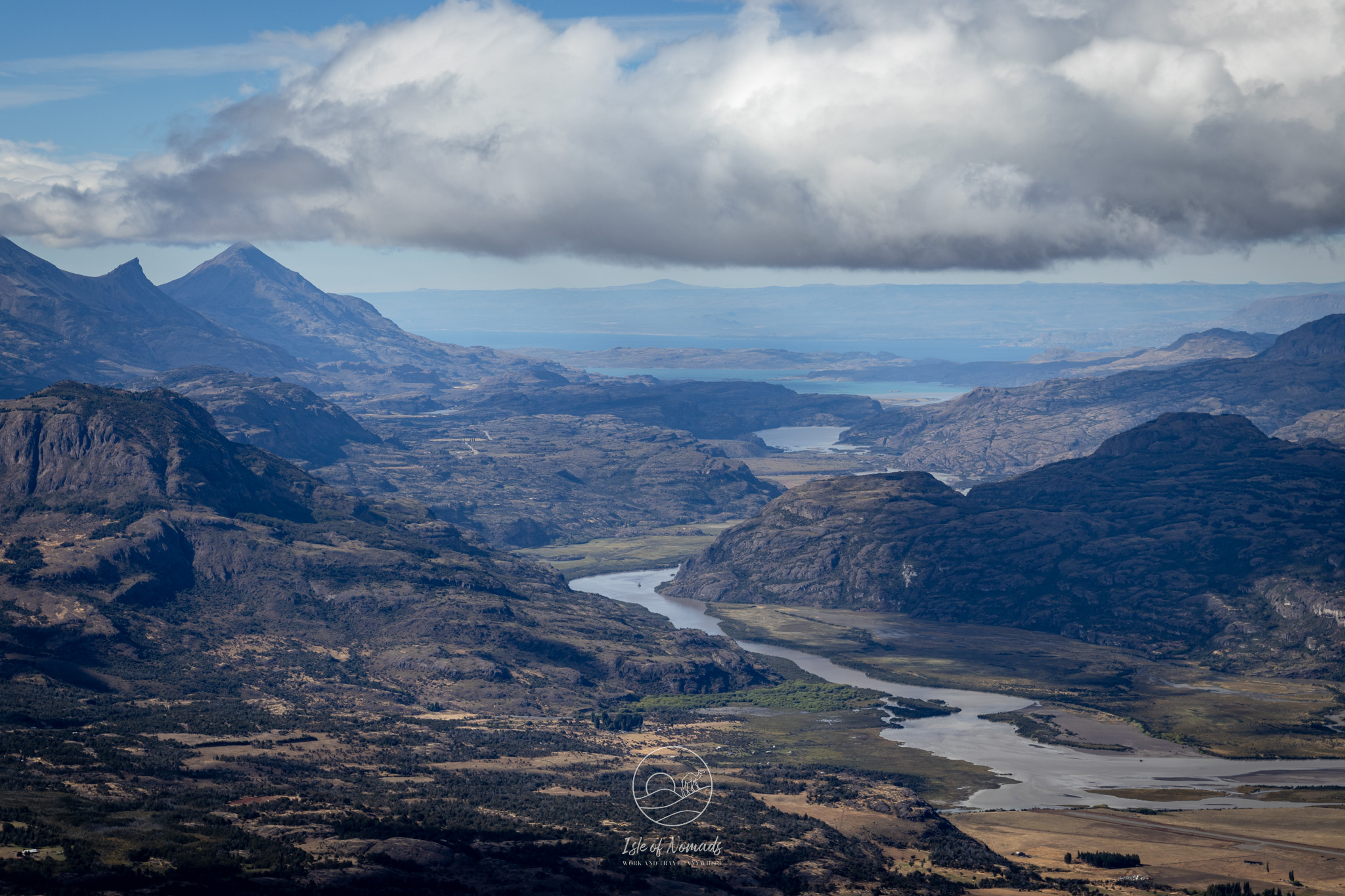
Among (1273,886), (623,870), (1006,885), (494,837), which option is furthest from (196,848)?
(1273,886)

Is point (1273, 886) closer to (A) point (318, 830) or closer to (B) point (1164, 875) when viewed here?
(B) point (1164, 875)

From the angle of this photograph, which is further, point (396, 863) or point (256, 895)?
point (396, 863)

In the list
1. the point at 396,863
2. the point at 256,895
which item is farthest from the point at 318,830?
the point at 256,895

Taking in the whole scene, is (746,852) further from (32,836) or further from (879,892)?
(32,836)

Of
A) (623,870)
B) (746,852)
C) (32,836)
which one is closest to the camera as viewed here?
(32,836)

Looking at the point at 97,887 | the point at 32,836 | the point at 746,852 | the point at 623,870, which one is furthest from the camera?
the point at 746,852

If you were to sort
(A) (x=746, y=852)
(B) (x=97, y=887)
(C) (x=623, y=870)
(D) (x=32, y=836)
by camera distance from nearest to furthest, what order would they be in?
(B) (x=97, y=887), (D) (x=32, y=836), (C) (x=623, y=870), (A) (x=746, y=852)

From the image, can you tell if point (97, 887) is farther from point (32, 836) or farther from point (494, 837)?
point (494, 837)

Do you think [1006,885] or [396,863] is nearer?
[396,863]

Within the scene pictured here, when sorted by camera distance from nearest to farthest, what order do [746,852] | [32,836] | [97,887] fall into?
1. [97,887]
2. [32,836]
3. [746,852]
